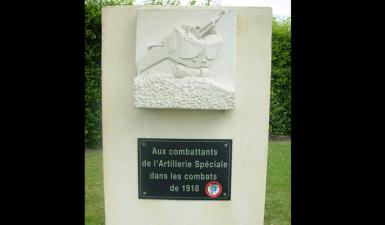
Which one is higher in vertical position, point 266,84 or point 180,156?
point 266,84

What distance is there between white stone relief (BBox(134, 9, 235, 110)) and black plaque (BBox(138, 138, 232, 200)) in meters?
0.31

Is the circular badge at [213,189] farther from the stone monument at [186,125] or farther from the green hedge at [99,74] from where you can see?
the green hedge at [99,74]

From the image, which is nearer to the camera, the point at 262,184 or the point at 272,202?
the point at 262,184

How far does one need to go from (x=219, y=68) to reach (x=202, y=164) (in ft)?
2.30

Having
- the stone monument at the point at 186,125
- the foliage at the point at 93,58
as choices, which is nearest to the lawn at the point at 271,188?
the foliage at the point at 93,58

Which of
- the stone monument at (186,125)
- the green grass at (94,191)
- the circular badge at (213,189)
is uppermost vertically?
the stone monument at (186,125)

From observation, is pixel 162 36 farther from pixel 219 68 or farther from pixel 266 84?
pixel 266 84

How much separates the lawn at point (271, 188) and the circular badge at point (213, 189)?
5.46 ft

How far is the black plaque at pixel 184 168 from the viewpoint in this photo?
10.7 feet

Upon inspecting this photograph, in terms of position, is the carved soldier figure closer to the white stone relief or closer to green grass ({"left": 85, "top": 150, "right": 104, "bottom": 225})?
the white stone relief

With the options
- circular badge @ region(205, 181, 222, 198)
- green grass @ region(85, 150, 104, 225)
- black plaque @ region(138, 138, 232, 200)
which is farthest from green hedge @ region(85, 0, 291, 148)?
circular badge @ region(205, 181, 222, 198)

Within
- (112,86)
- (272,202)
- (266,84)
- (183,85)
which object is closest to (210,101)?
(183,85)

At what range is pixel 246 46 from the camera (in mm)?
3217

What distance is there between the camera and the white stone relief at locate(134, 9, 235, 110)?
309 cm
